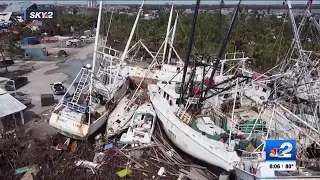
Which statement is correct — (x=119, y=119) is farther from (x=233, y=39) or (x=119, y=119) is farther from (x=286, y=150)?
(x=233, y=39)

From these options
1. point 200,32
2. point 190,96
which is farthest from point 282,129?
point 200,32

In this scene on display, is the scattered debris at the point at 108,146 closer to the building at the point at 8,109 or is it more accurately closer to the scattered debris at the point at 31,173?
the scattered debris at the point at 31,173

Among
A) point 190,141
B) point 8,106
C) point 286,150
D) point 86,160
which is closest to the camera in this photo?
point 286,150

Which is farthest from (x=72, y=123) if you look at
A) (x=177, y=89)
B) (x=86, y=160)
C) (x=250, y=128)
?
(x=250, y=128)

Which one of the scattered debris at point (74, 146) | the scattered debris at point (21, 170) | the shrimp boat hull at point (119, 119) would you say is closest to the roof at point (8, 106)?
the scattered debris at point (74, 146)

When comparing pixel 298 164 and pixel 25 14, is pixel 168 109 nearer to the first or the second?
pixel 298 164
